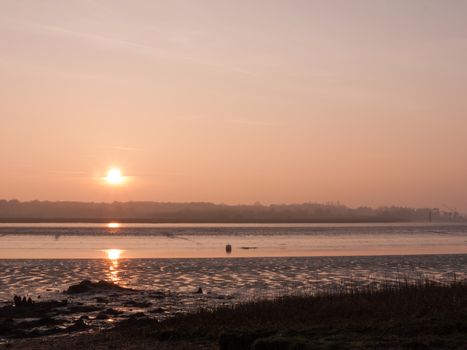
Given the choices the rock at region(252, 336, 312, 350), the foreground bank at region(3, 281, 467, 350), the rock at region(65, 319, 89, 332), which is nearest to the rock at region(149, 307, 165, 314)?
the foreground bank at region(3, 281, 467, 350)

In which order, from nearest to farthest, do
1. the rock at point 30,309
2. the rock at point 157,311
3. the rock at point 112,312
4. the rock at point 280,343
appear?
the rock at point 280,343 < the rock at point 30,309 < the rock at point 112,312 < the rock at point 157,311

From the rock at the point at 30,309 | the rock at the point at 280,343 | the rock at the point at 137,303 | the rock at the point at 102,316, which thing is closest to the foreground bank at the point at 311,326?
the rock at the point at 280,343

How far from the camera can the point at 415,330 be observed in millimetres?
15094

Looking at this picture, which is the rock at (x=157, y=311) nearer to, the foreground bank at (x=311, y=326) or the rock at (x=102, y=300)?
the foreground bank at (x=311, y=326)

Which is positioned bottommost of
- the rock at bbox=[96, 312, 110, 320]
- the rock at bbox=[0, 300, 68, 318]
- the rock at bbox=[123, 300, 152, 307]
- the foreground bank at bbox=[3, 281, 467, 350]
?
the rock at bbox=[96, 312, 110, 320]

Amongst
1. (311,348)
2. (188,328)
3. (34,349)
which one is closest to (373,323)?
(311,348)

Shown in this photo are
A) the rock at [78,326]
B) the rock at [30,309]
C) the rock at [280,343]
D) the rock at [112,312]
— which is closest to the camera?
the rock at [280,343]

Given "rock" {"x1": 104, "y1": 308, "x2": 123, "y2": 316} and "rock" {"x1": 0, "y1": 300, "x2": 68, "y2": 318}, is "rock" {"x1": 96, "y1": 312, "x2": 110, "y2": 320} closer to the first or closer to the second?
"rock" {"x1": 104, "y1": 308, "x2": 123, "y2": 316}

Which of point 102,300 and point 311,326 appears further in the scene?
point 102,300

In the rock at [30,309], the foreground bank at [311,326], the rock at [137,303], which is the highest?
the foreground bank at [311,326]

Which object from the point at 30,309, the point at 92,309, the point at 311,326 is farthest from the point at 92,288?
the point at 311,326

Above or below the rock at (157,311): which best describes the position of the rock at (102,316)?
below

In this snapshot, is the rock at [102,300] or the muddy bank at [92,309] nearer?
the muddy bank at [92,309]

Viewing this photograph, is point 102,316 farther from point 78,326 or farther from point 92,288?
point 92,288
